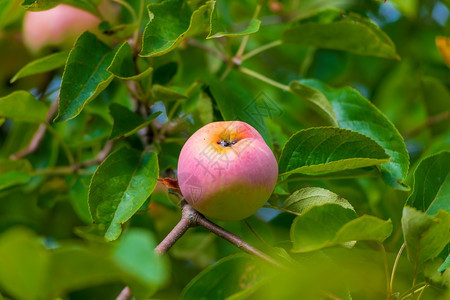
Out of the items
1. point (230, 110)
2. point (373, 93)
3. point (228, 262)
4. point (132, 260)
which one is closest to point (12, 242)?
point (132, 260)

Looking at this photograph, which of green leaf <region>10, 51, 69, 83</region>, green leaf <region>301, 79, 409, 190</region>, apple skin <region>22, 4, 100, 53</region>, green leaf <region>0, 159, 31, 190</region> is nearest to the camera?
green leaf <region>301, 79, 409, 190</region>

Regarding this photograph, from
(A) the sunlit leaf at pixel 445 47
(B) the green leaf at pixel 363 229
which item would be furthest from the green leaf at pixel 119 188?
(A) the sunlit leaf at pixel 445 47

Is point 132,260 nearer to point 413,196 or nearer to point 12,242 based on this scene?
point 12,242

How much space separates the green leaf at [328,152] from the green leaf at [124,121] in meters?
0.27

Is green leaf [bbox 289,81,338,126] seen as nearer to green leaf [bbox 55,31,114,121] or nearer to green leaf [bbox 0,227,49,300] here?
green leaf [bbox 55,31,114,121]

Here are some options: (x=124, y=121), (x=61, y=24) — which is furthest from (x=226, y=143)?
(x=61, y=24)

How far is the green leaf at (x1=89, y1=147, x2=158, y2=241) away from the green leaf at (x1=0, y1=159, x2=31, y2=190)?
306 mm

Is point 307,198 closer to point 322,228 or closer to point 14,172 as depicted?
point 322,228

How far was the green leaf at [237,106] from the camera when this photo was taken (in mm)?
1051

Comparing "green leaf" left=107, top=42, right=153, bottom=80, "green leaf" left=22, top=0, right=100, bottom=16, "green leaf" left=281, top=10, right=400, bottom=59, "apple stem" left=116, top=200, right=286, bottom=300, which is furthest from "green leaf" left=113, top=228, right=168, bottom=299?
"green leaf" left=281, top=10, right=400, bottom=59

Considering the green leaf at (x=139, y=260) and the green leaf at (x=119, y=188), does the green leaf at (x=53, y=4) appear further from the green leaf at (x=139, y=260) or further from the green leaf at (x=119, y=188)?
the green leaf at (x=139, y=260)

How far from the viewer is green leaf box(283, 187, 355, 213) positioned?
943 mm

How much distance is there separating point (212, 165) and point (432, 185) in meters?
0.40

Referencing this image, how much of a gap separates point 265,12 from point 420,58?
0.54 meters
